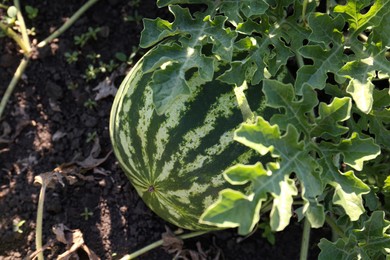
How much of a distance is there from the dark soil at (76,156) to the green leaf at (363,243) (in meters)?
0.70

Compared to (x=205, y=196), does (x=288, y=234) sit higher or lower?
lower

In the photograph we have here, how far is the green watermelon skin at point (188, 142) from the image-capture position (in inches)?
93.6

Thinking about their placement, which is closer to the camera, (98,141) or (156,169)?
(156,169)

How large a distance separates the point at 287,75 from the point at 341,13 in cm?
36

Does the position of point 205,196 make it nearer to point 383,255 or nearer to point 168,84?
point 168,84

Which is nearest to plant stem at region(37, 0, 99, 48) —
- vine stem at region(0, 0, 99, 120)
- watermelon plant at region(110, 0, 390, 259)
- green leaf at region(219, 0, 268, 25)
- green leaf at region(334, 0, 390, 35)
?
vine stem at region(0, 0, 99, 120)

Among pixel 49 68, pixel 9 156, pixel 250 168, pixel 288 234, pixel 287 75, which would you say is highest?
pixel 250 168

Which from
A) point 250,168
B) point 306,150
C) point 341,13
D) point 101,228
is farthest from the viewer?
point 101,228

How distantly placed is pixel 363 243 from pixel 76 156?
4.72 feet

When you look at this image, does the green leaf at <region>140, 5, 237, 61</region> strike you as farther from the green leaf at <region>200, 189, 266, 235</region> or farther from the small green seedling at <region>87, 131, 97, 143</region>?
the small green seedling at <region>87, 131, 97, 143</region>

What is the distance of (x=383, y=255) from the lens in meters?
2.37

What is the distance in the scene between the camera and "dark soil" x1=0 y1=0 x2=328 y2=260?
2.96m

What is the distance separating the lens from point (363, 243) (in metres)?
2.27

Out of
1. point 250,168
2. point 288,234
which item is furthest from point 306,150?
point 288,234
